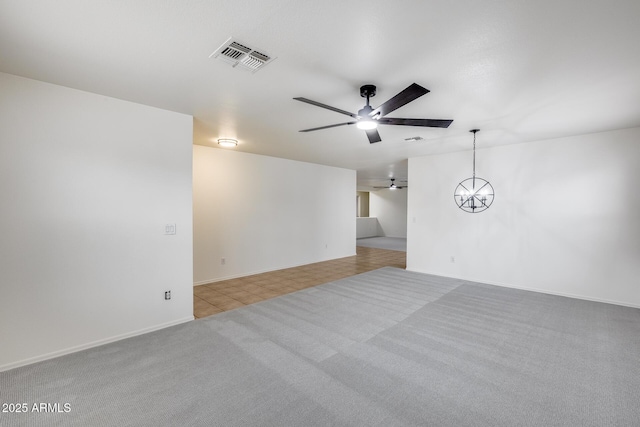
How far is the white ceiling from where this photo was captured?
1628 millimetres

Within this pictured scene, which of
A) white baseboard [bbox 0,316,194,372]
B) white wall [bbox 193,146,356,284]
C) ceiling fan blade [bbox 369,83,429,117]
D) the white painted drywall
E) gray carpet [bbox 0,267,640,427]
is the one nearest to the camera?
gray carpet [bbox 0,267,640,427]

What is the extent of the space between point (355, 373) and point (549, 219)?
4595mm

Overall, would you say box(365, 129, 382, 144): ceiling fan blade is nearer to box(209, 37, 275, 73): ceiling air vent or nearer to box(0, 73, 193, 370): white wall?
box(209, 37, 275, 73): ceiling air vent

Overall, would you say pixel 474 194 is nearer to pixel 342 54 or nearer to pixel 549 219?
pixel 549 219

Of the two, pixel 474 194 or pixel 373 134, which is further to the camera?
pixel 474 194

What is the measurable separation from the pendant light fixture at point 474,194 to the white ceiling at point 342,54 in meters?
2.03

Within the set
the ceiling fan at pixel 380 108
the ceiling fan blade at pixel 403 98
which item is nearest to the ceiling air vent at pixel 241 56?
the ceiling fan at pixel 380 108

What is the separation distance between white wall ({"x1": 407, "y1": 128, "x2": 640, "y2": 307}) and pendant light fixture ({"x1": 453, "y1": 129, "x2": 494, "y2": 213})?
105mm

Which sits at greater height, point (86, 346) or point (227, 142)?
point (227, 142)

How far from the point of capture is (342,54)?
207 centimetres

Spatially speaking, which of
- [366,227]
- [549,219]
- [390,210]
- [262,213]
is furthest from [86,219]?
[390,210]

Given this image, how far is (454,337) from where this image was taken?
10.1 feet

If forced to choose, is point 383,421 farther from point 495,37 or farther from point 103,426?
point 495,37

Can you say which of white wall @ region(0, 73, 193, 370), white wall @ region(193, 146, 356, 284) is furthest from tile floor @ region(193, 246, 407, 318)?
white wall @ region(0, 73, 193, 370)
